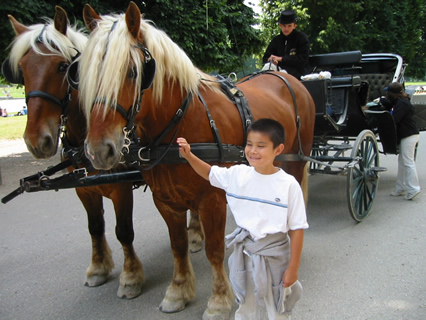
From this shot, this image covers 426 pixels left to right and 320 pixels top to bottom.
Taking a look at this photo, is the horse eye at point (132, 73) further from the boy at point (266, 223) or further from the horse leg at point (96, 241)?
the horse leg at point (96, 241)

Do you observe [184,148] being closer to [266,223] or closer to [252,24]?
[266,223]

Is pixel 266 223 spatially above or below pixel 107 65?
below

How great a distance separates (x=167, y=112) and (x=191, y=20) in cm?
638

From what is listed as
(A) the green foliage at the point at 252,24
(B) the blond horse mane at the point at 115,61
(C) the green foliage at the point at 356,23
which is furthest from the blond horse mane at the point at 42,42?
(C) the green foliage at the point at 356,23

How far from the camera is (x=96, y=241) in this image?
325cm

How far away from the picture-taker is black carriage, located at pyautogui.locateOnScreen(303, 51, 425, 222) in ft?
13.9

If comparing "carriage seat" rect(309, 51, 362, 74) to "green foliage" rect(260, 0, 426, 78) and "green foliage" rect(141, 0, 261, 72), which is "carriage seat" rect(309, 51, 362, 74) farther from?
"green foliage" rect(260, 0, 426, 78)

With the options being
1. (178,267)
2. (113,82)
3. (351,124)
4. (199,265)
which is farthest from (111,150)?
(351,124)

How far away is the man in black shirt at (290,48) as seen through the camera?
434cm

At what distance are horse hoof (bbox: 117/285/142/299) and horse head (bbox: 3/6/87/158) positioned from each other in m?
1.33

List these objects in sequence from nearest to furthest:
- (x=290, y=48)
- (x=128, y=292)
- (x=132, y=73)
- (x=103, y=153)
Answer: (x=103, y=153)
(x=132, y=73)
(x=128, y=292)
(x=290, y=48)

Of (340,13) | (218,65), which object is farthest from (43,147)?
(340,13)

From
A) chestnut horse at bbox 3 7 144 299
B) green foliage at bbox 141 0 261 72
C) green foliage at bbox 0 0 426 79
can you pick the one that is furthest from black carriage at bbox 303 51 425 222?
green foliage at bbox 141 0 261 72

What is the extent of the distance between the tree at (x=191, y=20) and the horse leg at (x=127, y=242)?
4.39 meters
